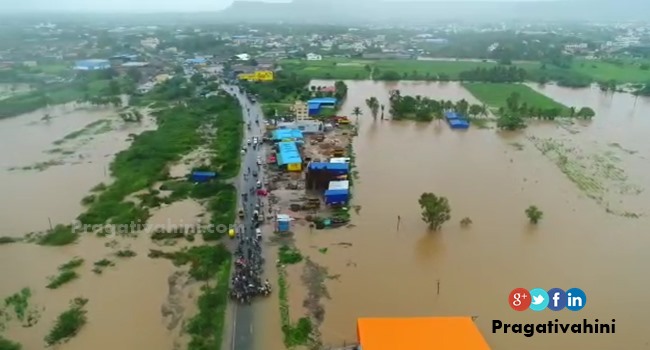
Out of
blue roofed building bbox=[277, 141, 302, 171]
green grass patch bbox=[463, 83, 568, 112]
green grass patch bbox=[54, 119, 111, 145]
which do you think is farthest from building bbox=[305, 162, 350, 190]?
green grass patch bbox=[463, 83, 568, 112]

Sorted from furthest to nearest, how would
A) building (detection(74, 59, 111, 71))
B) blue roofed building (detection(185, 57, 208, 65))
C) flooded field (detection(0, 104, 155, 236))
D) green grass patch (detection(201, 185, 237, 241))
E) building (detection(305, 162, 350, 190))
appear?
blue roofed building (detection(185, 57, 208, 65)), building (detection(74, 59, 111, 71)), building (detection(305, 162, 350, 190)), flooded field (detection(0, 104, 155, 236)), green grass patch (detection(201, 185, 237, 241))

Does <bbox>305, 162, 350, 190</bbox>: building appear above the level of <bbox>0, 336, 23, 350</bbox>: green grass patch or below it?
above

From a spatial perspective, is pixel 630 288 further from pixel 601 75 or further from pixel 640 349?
pixel 601 75

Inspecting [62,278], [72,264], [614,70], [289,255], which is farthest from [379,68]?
[62,278]

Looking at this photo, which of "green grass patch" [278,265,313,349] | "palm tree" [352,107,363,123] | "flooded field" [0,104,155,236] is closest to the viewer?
"green grass patch" [278,265,313,349]

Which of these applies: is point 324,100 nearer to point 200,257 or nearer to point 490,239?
point 490,239

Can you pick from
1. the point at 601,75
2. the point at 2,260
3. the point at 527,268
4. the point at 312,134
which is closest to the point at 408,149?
the point at 312,134

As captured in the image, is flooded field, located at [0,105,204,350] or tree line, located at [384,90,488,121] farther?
tree line, located at [384,90,488,121]

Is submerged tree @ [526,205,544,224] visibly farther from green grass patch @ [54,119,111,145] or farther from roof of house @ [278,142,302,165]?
green grass patch @ [54,119,111,145]
